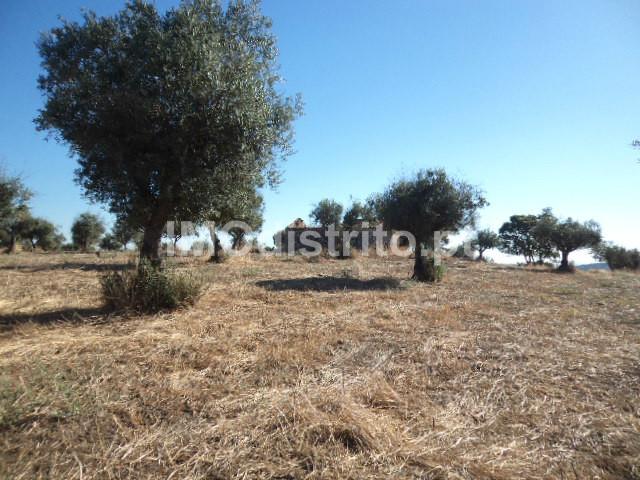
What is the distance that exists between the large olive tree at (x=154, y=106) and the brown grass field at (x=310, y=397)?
309 centimetres

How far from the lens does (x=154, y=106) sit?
266 inches

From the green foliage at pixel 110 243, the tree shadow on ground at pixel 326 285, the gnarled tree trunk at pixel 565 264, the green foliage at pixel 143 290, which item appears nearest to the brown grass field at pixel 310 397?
the green foliage at pixel 143 290

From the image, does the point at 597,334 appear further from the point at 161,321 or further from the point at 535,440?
the point at 161,321

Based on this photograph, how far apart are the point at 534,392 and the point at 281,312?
17.2ft

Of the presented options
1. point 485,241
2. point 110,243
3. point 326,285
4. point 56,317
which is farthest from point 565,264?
point 110,243

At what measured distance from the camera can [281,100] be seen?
8.75 m

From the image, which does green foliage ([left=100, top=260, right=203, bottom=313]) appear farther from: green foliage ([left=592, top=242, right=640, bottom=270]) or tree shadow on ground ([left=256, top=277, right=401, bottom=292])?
green foliage ([left=592, top=242, right=640, bottom=270])

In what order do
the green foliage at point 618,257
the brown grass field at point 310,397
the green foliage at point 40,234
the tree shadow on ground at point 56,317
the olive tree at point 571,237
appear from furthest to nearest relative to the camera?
the green foliage at point 40,234 → the green foliage at point 618,257 → the olive tree at point 571,237 → the tree shadow on ground at point 56,317 → the brown grass field at point 310,397

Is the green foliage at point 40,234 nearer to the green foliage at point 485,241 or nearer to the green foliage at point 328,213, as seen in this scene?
the green foliage at point 328,213

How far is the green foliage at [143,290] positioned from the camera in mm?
6922

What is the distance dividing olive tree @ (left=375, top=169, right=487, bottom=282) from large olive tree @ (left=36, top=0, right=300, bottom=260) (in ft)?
28.5

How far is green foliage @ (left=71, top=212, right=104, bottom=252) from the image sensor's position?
1756 inches

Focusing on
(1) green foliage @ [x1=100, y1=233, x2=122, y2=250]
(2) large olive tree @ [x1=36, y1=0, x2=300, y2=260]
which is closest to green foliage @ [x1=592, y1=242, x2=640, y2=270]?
(2) large olive tree @ [x1=36, y1=0, x2=300, y2=260]

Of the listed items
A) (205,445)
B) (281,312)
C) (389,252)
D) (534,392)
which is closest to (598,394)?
(534,392)
